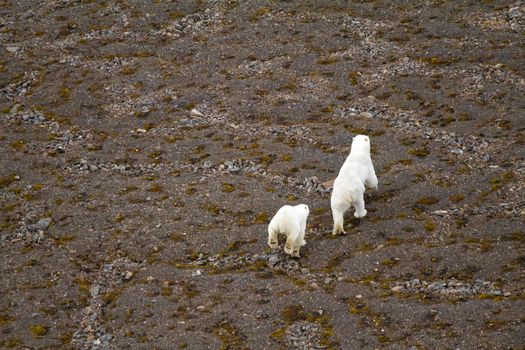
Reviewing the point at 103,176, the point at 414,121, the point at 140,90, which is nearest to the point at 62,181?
the point at 103,176

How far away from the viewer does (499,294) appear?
17984mm

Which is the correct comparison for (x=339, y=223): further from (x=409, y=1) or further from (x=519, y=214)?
(x=409, y=1)

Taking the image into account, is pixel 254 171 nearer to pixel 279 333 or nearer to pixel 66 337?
pixel 279 333

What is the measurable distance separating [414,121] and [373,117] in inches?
66.6

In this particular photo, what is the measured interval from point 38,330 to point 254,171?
10.1 m

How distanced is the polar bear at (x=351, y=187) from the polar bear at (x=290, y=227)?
4.14 ft

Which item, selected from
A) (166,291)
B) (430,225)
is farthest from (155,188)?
(430,225)

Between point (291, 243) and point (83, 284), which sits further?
point (83, 284)

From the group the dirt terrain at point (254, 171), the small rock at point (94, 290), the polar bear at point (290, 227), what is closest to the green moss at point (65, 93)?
the dirt terrain at point (254, 171)

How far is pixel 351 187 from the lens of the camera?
21.1 metres

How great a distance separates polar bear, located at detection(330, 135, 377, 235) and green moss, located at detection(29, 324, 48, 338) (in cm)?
882

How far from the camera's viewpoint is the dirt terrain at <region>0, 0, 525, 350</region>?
60.8ft

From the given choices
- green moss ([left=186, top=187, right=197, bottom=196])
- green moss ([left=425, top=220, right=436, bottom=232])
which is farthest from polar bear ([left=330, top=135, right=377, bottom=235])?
green moss ([left=186, top=187, right=197, bottom=196])

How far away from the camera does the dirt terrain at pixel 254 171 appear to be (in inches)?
730
